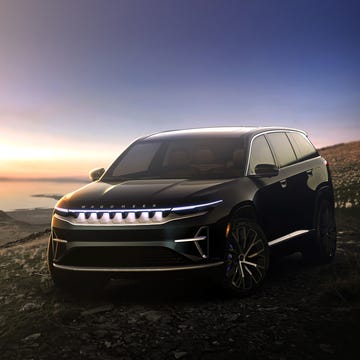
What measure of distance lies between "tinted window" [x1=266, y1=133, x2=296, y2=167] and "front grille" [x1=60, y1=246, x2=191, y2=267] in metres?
2.58

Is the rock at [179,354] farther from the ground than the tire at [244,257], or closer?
closer

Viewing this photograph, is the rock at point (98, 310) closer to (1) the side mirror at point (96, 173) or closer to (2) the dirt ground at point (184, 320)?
(2) the dirt ground at point (184, 320)

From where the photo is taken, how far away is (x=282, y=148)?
8125 millimetres

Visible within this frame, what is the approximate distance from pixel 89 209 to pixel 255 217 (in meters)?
1.80

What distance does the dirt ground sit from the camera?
483 centimetres

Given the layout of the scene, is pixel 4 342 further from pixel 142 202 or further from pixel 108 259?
pixel 142 202

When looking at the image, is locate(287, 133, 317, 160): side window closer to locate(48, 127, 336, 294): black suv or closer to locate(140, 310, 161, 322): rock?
locate(48, 127, 336, 294): black suv

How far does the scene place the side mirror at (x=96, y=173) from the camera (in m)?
7.52

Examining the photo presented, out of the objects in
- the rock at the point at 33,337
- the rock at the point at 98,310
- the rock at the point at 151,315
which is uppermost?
the rock at the point at 98,310

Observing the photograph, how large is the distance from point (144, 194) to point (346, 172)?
18.8 metres

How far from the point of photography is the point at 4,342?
5328 millimetres

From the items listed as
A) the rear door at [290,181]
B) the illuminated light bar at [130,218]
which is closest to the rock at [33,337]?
the illuminated light bar at [130,218]

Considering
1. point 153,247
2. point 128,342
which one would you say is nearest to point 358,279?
point 153,247

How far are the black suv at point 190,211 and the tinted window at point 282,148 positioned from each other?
0.02m
